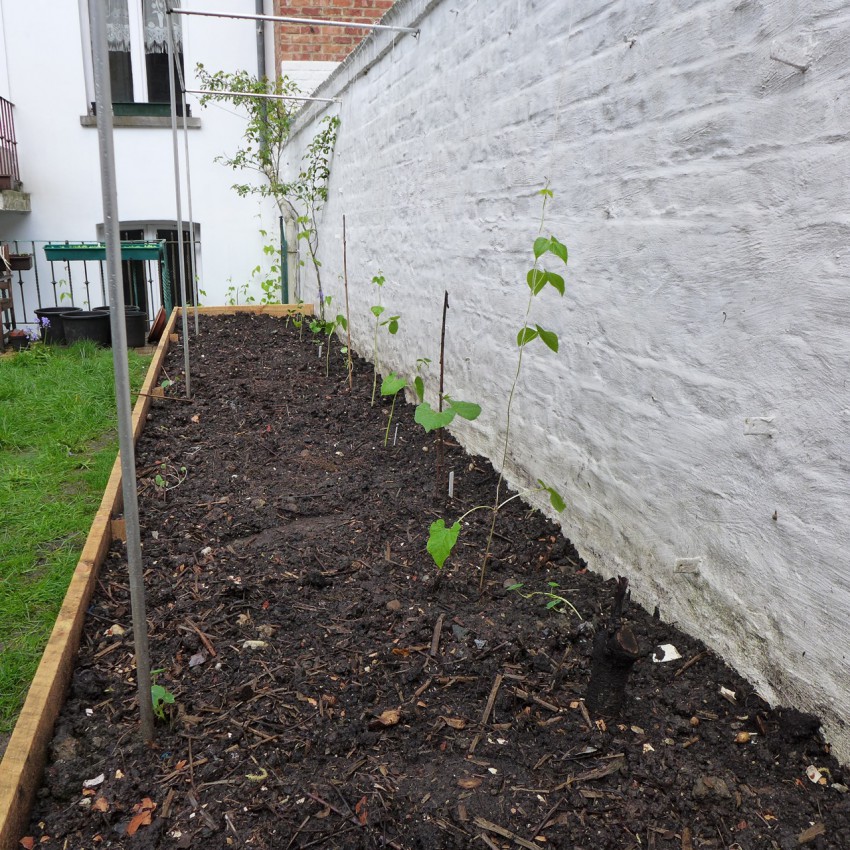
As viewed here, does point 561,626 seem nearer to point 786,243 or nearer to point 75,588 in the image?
point 786,243

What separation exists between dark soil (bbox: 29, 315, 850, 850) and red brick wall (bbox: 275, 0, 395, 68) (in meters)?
7.33

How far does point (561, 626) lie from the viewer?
7.82ft

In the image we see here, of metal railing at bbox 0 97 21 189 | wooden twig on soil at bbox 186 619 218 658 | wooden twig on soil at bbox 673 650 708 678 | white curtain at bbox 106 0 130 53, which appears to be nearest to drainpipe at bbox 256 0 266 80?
white curtain at bbox 106 0 130 53

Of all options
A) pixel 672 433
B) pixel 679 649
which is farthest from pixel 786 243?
pixel 679 649

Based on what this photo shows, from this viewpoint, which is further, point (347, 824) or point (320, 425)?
point (320, 425)

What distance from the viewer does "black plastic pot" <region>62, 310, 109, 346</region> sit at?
25.9ft

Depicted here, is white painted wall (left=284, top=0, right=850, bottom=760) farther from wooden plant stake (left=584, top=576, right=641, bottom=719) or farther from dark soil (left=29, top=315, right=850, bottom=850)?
wooden plant stake (left=584, top=576, right=641, bottom=719)

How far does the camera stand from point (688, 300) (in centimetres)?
217

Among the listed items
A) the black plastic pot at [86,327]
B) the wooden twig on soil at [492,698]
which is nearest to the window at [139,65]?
the black plastic pot at [86,327]

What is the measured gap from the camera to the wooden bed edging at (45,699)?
5.59ft

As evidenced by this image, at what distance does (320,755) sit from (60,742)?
2.39ft

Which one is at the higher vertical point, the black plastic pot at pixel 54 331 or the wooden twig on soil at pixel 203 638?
the black plastic pot at pixel 54 331

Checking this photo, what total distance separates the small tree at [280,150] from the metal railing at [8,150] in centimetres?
255

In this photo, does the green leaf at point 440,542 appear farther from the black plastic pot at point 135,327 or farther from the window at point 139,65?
the window at point 139,65
